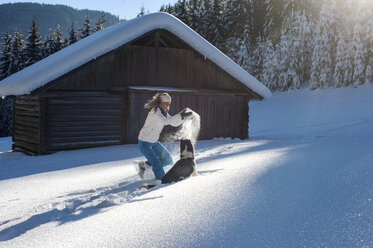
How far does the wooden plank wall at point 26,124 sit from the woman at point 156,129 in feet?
23.1

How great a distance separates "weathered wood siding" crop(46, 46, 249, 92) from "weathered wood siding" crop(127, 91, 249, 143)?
0.50 meters

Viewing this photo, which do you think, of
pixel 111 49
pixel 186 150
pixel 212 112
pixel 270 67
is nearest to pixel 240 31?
pixel 270 67

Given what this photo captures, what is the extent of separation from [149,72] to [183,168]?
880 centimetres

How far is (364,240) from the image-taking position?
2.32m

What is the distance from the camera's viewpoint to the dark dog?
534 cm

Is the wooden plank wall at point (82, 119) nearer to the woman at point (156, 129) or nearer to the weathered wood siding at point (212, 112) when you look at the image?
the weathered wood siding at point (212, 112)

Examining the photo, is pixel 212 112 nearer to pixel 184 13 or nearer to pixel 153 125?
pixel 153 125

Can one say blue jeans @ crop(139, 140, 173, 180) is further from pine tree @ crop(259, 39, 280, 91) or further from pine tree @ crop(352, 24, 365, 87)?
pine tree @ crop(259, 39, 280, 91)

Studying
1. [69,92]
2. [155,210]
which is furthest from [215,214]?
[69,92]

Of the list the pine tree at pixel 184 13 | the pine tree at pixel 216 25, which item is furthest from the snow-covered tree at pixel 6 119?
the pine tree at pixel 216 25

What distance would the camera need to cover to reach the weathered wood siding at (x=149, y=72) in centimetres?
1233

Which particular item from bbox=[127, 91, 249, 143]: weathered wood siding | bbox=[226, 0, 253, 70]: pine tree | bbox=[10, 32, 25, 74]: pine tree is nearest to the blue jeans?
bbox=[127, 91, 249, 143]: weathered wood siding

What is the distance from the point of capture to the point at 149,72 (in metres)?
13.6

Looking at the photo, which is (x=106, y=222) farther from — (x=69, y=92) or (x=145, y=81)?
(x=145, y=81)
